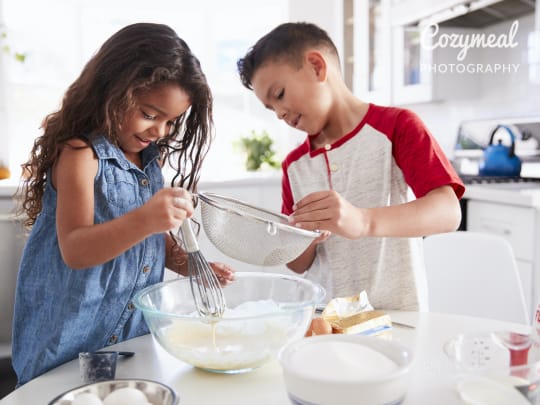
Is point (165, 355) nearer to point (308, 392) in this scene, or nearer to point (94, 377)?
point (94, 377)

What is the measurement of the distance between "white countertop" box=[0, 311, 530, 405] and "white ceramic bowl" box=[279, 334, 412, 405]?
0.27 ft

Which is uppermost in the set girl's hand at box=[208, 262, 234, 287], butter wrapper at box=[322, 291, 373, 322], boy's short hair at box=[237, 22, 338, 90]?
boy's short hair at box=[237, 22, 338, 90]

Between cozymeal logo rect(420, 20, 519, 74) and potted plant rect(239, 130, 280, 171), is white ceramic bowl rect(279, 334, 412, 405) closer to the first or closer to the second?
Answer: cozymeal logo rect(420, 20, 519, 74)

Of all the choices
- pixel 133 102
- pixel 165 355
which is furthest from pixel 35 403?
pixel 133 102

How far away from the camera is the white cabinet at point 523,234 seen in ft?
6.16

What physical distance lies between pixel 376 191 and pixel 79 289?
65 cm

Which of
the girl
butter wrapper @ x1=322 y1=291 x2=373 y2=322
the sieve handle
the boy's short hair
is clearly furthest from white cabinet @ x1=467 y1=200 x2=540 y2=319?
the sieve handle

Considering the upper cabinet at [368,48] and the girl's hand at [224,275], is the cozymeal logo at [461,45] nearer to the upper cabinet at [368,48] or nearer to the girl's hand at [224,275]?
the upper cabinet at [368,48]

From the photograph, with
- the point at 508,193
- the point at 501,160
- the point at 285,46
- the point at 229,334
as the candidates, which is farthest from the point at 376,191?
the point at 501,160

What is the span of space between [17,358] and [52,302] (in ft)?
0.45

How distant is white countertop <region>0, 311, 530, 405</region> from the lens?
65 centimetres

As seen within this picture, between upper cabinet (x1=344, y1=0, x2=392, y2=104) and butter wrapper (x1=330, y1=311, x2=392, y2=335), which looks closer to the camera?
butter wrapper (x1=330, y1=311, x2=392, y2=335)

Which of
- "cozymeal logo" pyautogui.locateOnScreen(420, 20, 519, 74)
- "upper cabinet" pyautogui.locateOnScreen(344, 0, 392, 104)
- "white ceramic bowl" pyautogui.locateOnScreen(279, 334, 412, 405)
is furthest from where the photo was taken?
"upper cabinet" pyautogui.locateOnScreen(344, 0, 392, 104)

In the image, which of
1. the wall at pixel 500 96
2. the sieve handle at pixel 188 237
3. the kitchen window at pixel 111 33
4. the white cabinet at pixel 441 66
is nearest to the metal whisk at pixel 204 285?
the sieve handle at pixel 188 237
